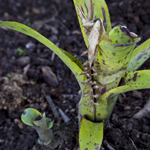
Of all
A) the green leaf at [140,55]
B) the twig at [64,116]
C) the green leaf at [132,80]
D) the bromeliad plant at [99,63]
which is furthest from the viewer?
the twig at [64,116]

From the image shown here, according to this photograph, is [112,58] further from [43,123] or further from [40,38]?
[43,123]

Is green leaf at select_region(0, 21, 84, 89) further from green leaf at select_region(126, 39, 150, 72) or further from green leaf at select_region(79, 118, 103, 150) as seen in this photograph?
green leaf at select_region(126, 39, 150, 72)

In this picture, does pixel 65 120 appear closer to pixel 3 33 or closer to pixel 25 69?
pixel 25 69

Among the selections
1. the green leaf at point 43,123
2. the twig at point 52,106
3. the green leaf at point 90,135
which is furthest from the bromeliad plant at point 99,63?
the twig at point 52,106

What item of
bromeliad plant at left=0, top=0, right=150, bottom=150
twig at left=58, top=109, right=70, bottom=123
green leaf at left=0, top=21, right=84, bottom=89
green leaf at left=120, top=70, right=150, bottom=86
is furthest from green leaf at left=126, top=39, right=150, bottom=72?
twig at left=58, top=109, right=70, bottom=123

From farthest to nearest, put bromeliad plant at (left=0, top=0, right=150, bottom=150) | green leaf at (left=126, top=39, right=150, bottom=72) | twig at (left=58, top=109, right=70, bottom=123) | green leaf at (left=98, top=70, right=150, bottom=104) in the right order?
1. twig at (left=58, top=109, right=70, bottom=123)
2. green leaf at (left=126, top=39, right=150, bottom=72)
3. green leaf at (left=98, top=70, right=150, bottom=104)
4. bromeliad plant at (left=0, top=0, right=150, bottom=150)

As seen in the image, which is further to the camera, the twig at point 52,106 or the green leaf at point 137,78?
the twig at point 52,106

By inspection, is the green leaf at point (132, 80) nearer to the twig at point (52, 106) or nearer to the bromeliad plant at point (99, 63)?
the bromeliad plant at point (99, 63)

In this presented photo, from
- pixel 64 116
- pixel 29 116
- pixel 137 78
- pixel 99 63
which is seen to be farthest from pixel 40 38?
pixel 64 116
